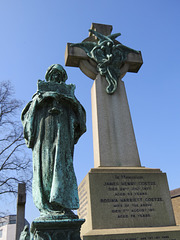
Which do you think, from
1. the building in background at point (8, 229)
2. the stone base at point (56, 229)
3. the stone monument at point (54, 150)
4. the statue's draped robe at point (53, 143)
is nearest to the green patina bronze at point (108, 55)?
the stone monument at point (54, 150)

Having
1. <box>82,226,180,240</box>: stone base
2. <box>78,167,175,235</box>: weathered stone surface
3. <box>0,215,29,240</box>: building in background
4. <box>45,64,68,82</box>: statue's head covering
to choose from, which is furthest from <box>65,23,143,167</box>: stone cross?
<box>0,215,29,240</box>: building in background

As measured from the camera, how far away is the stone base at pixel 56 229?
2416 millimetres

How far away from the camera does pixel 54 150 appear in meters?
2.96

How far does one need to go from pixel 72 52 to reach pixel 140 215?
533 centimetres

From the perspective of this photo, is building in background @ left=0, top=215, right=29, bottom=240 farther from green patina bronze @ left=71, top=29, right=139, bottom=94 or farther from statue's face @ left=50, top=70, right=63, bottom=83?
statue's face @ left=50, top=70, right=63, bottom=83

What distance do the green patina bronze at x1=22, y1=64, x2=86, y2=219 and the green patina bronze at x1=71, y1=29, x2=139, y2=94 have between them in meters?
3.60

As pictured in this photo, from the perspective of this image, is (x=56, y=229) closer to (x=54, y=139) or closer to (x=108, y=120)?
(x=54, y=139)

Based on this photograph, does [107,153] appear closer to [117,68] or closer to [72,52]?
[117,68]

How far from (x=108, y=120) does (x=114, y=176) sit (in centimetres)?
187

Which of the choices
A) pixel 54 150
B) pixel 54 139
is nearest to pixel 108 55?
pixel 54 139

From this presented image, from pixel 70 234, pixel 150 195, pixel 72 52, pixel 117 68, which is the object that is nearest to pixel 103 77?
pixel 117 68

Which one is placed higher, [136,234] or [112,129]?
[112,129]

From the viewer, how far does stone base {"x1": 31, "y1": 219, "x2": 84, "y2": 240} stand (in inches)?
95.1

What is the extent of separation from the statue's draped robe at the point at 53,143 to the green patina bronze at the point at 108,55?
3.70m
